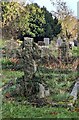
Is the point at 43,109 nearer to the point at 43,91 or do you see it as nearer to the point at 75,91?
the point at 43,91

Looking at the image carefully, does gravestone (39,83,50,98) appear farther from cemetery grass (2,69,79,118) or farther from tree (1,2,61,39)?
tree (1,2,61,39)

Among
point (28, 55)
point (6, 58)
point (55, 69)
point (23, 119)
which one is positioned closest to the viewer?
point (23, 119)

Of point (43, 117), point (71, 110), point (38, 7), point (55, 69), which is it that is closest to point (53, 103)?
point (71, 110)

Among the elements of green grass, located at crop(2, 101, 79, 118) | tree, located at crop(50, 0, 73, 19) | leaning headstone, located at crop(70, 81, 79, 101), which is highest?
tree, located at crop(50, 0, 73, 19)

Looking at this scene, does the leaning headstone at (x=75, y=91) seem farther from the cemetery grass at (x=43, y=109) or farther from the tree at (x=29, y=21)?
the tree at (x=29, y=21)

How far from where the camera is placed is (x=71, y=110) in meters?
3.15

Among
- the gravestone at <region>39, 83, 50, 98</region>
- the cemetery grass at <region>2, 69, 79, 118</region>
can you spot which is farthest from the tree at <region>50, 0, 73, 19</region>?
the gravestone at <region>39, 83, 50, 98</region>

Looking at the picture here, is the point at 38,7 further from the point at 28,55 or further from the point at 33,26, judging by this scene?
the point at 28,55

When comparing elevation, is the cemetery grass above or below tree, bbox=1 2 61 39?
below

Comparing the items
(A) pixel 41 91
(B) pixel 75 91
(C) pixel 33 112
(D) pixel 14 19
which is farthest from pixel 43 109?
(D) pixel 14 19

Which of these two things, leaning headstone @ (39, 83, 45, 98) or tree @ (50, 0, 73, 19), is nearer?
leaning headstone @ (39, 83, 45, 98)

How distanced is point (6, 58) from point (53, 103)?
169 centimetres

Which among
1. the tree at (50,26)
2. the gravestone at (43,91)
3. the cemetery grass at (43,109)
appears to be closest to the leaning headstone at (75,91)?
the cemetery grass at (43,109)

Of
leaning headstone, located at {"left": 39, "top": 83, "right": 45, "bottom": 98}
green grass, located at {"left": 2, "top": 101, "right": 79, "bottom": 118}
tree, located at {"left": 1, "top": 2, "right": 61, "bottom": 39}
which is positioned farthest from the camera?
tree, located at {"left": 1, "top": 2, "right": 61, "bottom": 39}
